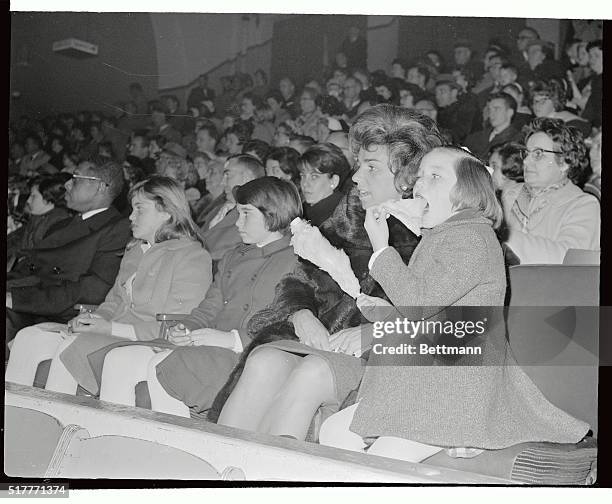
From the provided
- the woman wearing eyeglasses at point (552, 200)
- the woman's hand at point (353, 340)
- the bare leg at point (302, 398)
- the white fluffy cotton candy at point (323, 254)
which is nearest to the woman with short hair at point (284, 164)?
the white fluffy cotton candy at point (323, 254)

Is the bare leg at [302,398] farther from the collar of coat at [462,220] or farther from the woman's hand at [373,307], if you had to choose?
the collar of coat at [462,220]

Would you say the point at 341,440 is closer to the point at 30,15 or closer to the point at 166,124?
the point at 166,124

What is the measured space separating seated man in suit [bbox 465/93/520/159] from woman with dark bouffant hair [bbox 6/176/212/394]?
3.88 ft

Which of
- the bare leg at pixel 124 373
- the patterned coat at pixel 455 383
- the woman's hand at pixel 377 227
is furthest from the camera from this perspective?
the bare leg at pixel 124 373

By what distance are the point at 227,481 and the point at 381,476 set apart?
61cm

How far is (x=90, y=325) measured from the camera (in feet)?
13.0

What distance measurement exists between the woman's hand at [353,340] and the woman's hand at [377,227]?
0.33 metres

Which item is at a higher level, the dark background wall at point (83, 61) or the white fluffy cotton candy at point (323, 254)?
the dark background wall at point (83, 61)

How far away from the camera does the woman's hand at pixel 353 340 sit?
372cm

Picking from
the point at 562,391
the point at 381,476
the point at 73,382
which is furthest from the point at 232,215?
the point at 562,391

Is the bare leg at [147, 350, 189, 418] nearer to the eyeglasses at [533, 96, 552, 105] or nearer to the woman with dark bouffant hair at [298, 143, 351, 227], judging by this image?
the woman with dark bouffant hair at [298, 143, 351, 227]

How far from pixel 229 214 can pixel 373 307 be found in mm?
712

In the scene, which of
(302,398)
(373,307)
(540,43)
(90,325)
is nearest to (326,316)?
(373,307)

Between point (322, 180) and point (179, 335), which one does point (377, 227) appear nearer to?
point (322, 180)
